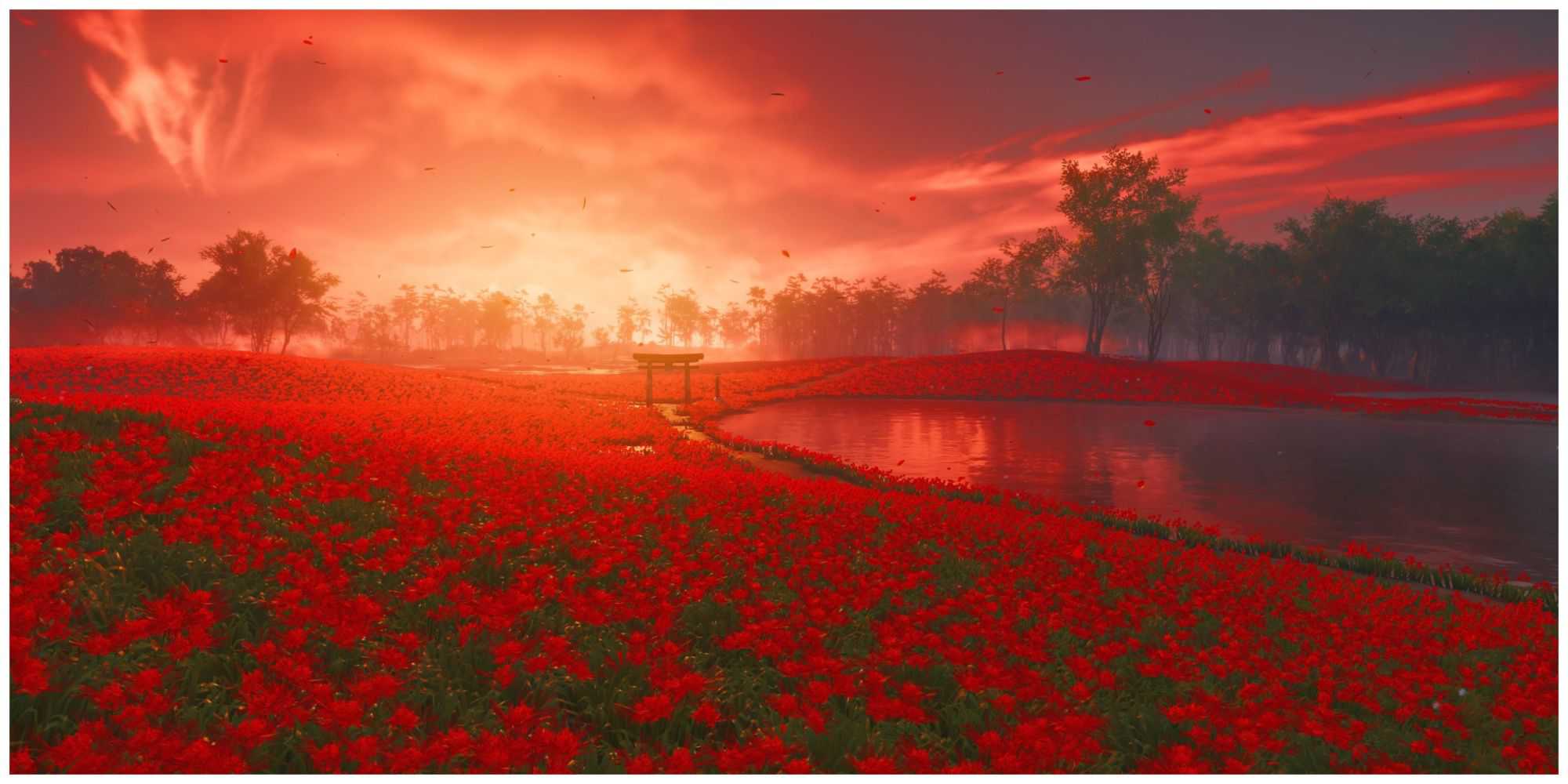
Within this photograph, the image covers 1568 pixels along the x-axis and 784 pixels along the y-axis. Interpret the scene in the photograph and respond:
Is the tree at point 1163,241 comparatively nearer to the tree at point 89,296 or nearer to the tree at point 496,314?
the tree at point 89,296

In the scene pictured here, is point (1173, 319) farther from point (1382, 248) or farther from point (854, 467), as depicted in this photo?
point (854, 467)

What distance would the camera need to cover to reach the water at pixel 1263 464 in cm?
1131

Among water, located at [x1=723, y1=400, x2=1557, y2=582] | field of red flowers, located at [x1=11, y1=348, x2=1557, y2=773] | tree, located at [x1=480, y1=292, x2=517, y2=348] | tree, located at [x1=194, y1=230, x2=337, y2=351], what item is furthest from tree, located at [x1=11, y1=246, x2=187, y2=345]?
field of red flowers, located at [x1=11, y1=348, x2=1557, y2=773]

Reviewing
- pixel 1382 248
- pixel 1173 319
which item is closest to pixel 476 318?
pixel 1173 319

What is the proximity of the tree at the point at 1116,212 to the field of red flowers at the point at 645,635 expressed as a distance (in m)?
43.0

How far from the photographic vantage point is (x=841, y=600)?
20.3 ft

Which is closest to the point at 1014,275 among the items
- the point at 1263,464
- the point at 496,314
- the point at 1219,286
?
the point at 1219,286

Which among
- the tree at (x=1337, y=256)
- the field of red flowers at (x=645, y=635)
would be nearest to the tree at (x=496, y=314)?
the tree at (x=1337, y=256)

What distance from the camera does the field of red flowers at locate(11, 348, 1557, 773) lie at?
4.09m

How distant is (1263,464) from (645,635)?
682 inches

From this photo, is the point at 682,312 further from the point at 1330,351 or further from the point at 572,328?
the point at 1330,351

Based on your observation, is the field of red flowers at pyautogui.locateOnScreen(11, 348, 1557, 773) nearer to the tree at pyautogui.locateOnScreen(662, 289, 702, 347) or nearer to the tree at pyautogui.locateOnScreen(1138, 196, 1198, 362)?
the tree at pyautogui.locateOnScreen(1138, 196, 1198, 362)

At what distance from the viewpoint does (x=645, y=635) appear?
5312 millimetres

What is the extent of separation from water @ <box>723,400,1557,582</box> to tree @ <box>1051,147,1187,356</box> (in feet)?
64.5
